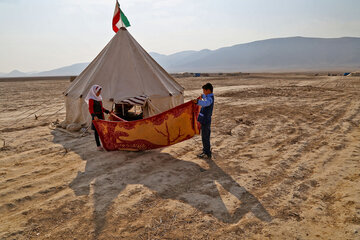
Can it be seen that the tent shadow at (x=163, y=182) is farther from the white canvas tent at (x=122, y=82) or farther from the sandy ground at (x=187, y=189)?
the white canvas tent at (x=122, y=82)

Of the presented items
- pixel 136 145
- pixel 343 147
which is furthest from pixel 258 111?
pixel 136 145

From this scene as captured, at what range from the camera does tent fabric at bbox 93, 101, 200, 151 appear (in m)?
5.18

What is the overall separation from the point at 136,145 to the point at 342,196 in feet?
12.9

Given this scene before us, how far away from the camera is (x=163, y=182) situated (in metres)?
4.09

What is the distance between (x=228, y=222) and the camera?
302 cm

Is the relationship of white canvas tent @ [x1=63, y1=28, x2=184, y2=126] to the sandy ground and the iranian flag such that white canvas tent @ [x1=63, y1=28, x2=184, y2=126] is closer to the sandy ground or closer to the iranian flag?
the iranian flag

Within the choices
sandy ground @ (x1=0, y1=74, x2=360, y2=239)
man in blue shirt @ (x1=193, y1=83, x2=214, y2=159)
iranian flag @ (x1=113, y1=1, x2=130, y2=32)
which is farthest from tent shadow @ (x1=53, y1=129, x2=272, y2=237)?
iranian flag @ (x1=113, y1=1, x2=130, y2=32)

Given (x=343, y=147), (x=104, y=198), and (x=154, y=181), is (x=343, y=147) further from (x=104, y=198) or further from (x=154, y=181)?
(x=104, y=198)

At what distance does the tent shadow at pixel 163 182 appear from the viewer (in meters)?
3.29

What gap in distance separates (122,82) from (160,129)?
299 centimetres

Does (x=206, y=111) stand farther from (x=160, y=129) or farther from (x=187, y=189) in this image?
(x=187, y=189)

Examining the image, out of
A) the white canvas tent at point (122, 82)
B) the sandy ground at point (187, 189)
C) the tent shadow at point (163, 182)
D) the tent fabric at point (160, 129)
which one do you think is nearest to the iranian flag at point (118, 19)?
the white canvas tent at point (122, 82)

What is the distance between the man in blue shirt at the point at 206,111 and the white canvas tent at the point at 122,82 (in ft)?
8.57

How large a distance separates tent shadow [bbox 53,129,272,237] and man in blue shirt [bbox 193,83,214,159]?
275 mm
